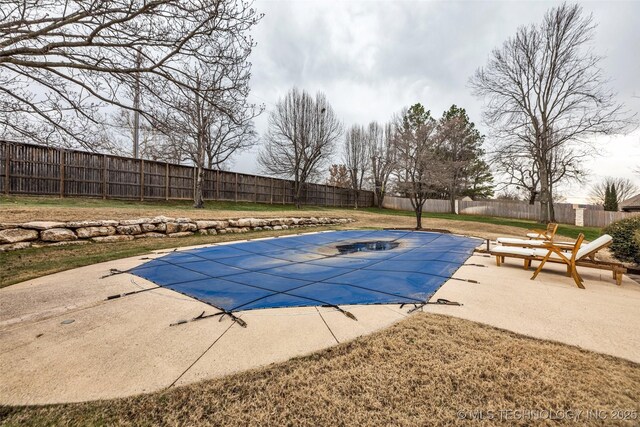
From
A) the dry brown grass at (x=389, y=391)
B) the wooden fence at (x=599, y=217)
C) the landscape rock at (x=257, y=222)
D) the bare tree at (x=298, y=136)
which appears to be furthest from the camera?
the bare tree at (x=298, y=136)

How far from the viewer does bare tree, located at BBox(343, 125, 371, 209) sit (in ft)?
85.3

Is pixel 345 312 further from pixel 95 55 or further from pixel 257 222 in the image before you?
pixel 257 222

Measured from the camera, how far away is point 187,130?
4242 mm

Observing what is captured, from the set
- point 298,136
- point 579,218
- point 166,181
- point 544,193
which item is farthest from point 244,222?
point 579,218

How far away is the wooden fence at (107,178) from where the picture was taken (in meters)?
8.67

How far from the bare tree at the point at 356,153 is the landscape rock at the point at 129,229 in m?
20.9

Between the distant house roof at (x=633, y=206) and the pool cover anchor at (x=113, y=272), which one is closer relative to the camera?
the pool cover anchor at (x=113, y=272)

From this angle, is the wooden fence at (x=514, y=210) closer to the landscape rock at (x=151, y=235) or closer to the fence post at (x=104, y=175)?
the landscape rock at (x=151, y=235)

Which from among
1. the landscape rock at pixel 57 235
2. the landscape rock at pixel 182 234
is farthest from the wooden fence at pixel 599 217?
the landscape rock at pixel 57 235

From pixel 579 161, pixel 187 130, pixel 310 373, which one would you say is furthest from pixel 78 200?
pixel 579 161

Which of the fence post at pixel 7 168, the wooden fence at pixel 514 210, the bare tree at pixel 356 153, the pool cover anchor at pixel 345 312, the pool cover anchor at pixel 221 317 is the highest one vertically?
the bare tree at pixel 356 153

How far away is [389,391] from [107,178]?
13304 mm

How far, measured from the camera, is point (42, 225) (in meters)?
5.61

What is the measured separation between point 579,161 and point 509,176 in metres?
5.44
